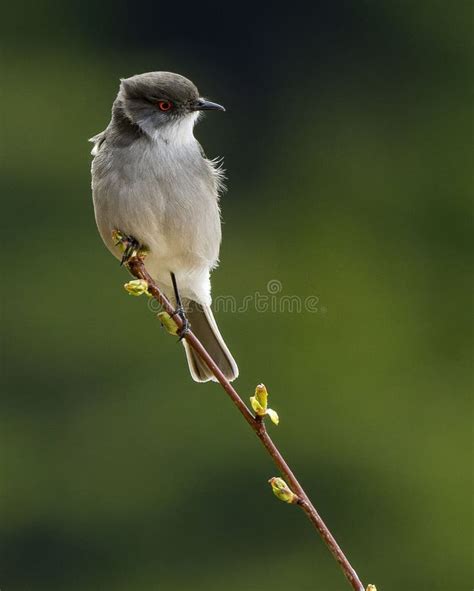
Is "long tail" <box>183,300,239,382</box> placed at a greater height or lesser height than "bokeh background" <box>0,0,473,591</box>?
greater

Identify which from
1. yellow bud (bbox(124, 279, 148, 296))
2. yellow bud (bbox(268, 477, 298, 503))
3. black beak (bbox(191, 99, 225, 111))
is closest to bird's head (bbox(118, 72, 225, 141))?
black beak (bbox(191, 99, 225, 111))

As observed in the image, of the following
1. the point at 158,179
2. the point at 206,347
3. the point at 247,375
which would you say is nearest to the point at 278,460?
the point at 158,179

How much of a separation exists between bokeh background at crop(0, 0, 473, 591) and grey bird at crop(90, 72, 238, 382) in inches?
261

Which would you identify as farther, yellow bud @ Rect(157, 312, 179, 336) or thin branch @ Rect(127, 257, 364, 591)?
yellow bud @ Rect(157, 312, 179, 336)

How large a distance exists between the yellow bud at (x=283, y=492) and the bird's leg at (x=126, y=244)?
1.38 m

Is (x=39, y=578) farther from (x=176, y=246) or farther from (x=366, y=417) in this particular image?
(x=176, y=246)

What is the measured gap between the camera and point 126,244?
196 inches

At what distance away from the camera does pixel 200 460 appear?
1355cm

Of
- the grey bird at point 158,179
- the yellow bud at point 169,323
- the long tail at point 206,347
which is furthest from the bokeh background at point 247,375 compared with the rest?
the yellow bud at point 169,323

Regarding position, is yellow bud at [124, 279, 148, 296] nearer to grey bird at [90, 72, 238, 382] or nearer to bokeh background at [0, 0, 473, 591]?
grey bird at [90, 72, 238, 382]

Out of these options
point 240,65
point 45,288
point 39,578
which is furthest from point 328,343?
point 240,65

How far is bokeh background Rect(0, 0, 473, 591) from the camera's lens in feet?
42.7

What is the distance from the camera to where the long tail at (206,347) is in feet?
18.6

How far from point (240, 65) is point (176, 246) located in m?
15.0
